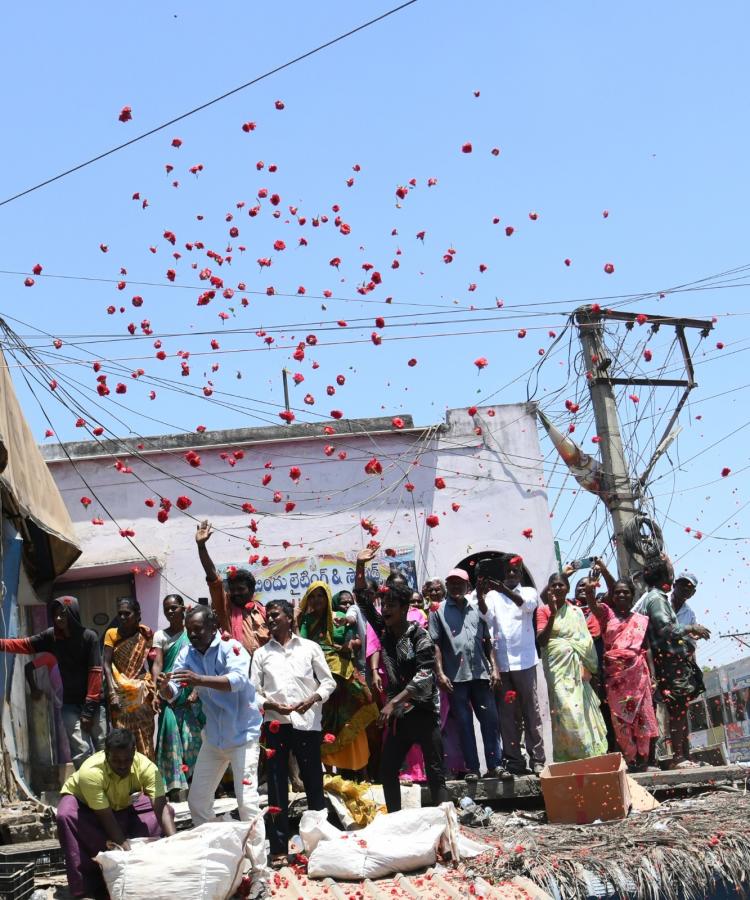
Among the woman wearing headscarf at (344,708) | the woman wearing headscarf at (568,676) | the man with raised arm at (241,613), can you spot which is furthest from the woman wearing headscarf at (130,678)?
the woman wearing headscarf at (568,676)

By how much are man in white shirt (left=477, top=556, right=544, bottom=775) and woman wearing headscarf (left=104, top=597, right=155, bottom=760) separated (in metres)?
2.93

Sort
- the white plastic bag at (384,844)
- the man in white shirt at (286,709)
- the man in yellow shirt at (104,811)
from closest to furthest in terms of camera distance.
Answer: the man in yellow shirt at (104,811), the white plastic bag at (384,844), the man in white shirt at (286,709)

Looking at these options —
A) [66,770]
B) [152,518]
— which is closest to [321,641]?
[66,770]

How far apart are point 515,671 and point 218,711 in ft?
11.6

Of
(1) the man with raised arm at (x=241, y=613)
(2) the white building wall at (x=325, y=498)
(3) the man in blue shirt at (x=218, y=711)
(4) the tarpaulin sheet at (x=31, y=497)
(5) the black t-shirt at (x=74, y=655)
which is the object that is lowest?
(3) the man in blue shirt at (x=218, y=711)

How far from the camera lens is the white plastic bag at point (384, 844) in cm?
740

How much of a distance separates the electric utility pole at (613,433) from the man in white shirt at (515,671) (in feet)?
17.0

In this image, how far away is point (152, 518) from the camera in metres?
15.4

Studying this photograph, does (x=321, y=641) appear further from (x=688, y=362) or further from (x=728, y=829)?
(x=688, y=362)

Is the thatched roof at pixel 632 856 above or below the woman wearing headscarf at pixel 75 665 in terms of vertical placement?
below

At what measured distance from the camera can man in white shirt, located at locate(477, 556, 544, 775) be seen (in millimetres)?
10266

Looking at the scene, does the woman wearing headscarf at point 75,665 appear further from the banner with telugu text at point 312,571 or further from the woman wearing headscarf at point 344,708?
the banner with telugu text at point 312,571

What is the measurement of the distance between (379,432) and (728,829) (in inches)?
335

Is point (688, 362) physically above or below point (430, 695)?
above
